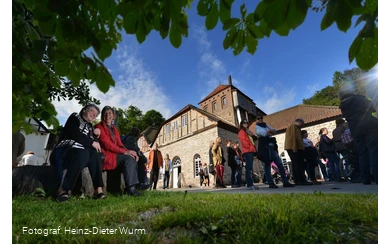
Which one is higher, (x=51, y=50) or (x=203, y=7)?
(x=203, y=7)

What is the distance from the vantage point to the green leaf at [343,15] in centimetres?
99

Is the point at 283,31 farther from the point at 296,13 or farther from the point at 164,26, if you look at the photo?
the point at 164,26

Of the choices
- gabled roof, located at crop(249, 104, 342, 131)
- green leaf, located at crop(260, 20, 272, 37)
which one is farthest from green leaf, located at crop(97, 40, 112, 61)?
gabled roof, located at crop(249, 104, 342, 131)

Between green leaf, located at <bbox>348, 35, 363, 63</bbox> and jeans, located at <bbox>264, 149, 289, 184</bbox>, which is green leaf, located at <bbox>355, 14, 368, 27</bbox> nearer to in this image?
green leaf, located at <bbox>348, 35, 363, 63</bbox>

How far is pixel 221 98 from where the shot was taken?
3319cm

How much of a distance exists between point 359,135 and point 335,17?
446cm

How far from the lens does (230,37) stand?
1.37 m

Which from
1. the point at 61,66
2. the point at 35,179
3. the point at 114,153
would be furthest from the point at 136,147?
the point at 61,66

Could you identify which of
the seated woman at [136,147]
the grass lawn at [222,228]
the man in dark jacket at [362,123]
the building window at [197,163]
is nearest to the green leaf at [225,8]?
the grass lawn at [222,228]

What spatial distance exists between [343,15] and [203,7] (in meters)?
0.73

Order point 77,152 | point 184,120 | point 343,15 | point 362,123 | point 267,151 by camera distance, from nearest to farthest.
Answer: point 343,15 → point 77,152 → point 362,123 → point 267,151 → point 184,120

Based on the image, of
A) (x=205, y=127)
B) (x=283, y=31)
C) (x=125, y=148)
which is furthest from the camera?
(x=205, y=127)

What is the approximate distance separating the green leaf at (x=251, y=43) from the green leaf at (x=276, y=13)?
346 mm

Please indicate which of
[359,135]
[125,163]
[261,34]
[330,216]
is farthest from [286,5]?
[359,135]
